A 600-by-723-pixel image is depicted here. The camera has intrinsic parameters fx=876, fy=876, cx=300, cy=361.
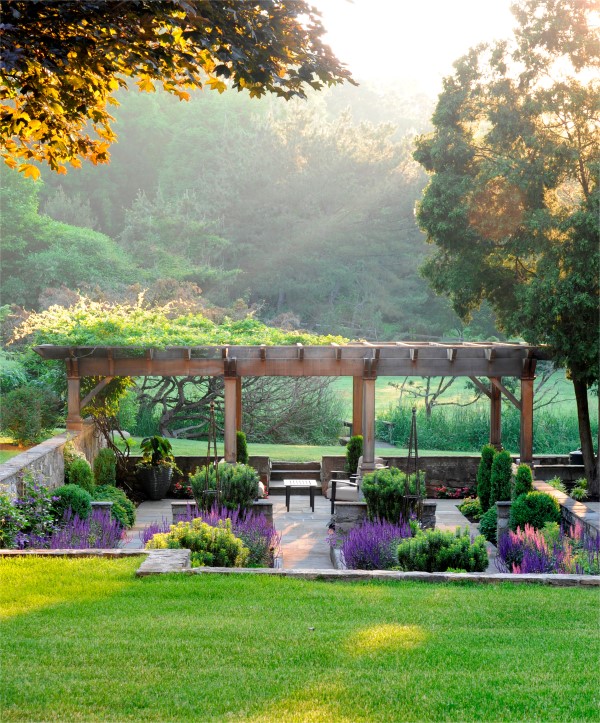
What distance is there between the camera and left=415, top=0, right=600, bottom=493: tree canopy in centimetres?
1267

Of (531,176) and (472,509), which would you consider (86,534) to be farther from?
(531,176)

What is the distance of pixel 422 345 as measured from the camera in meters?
14.2

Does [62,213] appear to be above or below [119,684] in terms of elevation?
above

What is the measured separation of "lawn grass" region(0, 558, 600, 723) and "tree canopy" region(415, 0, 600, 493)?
7.64 metres

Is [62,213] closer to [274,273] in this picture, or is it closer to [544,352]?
[274,273]

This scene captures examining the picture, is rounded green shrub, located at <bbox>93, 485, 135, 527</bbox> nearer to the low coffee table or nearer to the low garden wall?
the low garden wall

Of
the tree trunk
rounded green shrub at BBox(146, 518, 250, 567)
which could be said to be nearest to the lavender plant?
rounded green shrub at BBox(146, 518, 250, 567)

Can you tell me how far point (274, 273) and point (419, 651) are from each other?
2694cm

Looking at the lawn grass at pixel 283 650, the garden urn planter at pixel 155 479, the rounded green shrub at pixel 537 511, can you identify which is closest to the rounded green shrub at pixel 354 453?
the garden urn planter at pixel 155 479

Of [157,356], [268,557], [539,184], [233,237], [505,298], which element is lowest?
[268,557]

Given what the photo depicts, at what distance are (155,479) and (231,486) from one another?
3.83 m

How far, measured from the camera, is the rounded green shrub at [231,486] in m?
10.5

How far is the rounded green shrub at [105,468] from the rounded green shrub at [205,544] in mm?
6475

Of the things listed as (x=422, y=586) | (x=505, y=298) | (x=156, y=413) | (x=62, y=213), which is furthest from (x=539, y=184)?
(x=62, y=213)
